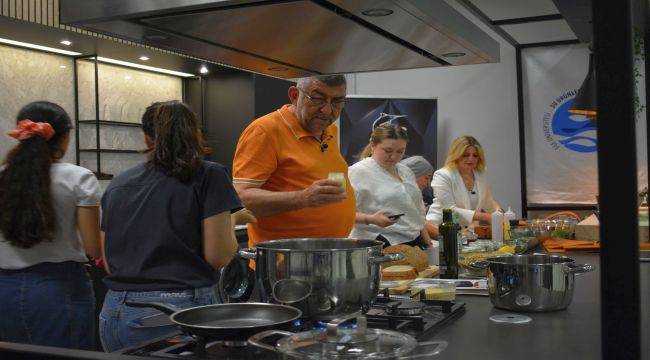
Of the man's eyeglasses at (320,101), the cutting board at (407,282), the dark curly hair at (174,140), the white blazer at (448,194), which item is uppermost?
the man's eyeglasses at (320,101)

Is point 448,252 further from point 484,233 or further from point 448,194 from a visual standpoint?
point 448,194

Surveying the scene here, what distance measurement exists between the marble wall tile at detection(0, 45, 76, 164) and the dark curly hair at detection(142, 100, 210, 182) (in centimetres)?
430

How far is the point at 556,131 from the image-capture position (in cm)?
758

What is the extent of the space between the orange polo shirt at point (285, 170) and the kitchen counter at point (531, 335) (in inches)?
33.7

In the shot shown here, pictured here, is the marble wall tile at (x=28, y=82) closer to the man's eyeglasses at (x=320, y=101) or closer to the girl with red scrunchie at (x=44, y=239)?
the girl with red scrunchie at (x=44, y=239)

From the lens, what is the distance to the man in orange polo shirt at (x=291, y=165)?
2.55m

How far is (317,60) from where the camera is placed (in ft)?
7.41

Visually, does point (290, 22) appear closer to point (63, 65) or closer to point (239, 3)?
point (239, 3)

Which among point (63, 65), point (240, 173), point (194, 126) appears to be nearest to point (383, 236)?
point (240, 173)

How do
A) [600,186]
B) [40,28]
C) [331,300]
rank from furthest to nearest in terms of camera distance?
[40,28]
[331,300]
[600,186]

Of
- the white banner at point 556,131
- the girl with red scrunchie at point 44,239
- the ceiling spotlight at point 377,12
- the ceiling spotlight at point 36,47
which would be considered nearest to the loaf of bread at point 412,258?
the ceiling spotlight at point 377,12

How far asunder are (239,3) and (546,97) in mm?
6703

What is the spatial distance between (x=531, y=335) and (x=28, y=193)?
1933 millimetres

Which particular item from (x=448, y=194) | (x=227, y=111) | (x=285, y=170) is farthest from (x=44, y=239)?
(x=227, y=111)
